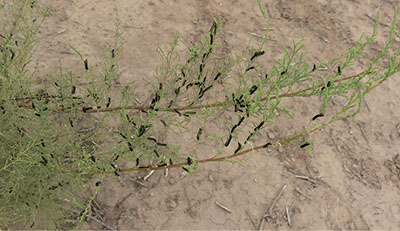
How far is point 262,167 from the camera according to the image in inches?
128

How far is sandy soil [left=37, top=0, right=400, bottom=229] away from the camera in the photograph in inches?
116

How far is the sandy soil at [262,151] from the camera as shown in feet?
9.66

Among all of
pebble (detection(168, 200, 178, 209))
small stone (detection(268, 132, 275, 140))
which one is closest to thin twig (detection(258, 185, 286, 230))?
small stone (detection(268, 132, 275, 140))

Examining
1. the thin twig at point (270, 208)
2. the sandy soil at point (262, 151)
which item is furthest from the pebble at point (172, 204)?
the thin twig at point (270, 208)

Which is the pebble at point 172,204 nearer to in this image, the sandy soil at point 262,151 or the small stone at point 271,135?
the sandy soil at point 262,151

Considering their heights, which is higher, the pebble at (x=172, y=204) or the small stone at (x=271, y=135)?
the small stone at (x=271, y=135)

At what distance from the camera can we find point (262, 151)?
132 inches

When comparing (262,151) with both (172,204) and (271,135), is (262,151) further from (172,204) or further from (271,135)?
(172,204)

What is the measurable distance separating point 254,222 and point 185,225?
0.60m

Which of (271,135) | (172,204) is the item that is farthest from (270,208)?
(172,204)

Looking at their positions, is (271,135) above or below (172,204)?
above

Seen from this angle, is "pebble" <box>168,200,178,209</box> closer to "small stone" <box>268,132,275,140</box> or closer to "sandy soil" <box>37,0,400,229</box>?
"sandy soil" <box>37,0,400,229</box>

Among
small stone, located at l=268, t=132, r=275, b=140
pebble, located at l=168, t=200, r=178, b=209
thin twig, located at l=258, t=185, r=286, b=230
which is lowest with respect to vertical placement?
thin twig, located at l=258, t=185, r=286, b=230

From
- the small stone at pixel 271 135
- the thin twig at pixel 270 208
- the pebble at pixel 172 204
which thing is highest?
the small stone at pixel 271 135
